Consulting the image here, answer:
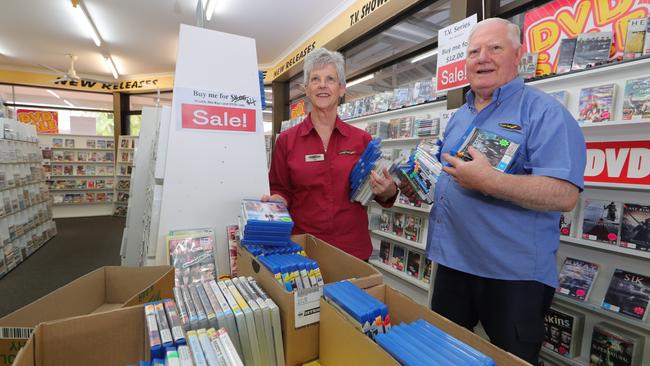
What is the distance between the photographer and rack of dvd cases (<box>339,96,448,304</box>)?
3.38 m

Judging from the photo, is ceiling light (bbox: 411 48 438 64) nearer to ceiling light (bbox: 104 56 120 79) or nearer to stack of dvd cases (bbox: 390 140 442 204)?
stack of dvd cases (bbox: 390 140 442 204)

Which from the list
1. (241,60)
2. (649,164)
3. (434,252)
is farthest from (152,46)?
(649,164)

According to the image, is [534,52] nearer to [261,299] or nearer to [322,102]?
[322,102]

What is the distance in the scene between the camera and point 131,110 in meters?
10.4

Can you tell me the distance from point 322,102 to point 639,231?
79.0 inches

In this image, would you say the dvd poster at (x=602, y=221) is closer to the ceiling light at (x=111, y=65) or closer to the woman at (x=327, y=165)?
the woman at (x=327, y=165)

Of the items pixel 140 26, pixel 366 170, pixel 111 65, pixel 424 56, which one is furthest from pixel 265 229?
pixel 111 65

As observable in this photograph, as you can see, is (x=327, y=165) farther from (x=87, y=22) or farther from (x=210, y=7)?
(x=87, y=22)

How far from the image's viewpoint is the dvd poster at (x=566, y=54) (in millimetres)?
2199

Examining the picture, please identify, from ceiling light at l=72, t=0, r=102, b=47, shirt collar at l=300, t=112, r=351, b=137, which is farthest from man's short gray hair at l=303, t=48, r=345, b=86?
ceiling light at l=72, t=0, r=102, b=47

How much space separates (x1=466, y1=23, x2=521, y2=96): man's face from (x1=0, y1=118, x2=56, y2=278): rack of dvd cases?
6422mm

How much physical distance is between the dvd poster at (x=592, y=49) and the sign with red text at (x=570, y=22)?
68mm

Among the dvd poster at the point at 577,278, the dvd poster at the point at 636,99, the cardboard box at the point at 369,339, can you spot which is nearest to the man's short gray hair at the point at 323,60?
the cardboard box at the point at 369,339

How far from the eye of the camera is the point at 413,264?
3.59m
